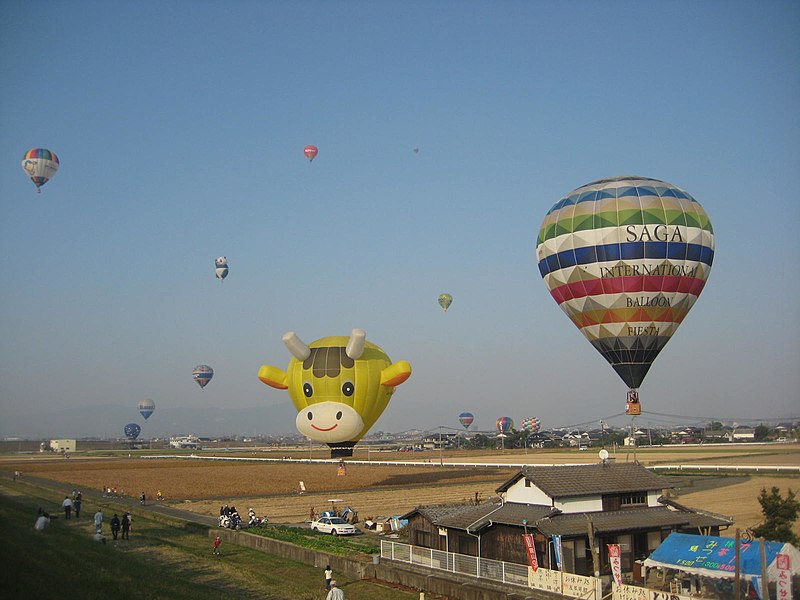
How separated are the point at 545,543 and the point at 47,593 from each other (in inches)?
619

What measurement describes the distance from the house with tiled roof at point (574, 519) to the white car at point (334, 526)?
7260mm

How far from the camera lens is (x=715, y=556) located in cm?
2244

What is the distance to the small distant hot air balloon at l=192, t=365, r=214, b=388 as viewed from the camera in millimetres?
149625

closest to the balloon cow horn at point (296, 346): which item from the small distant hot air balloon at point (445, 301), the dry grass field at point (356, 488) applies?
the dry grass field at point (356, 488)

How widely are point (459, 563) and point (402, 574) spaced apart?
2.18 metres

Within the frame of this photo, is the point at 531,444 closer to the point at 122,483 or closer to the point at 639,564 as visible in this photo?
the point at 122,483

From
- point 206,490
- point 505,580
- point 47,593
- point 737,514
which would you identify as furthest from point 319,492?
point 47,593

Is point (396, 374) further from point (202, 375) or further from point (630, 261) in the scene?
point (202, 375)

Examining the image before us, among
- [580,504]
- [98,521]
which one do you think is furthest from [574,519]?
[98,521]

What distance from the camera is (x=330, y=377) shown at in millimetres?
49875

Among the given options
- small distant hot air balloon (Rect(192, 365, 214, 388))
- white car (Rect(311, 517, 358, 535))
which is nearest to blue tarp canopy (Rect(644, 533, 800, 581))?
white car (Rect(311, 517, 358, 535))

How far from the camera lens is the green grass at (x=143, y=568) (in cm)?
1817

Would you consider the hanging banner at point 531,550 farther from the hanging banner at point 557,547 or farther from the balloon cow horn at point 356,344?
the balloon cow horn at point 356,344

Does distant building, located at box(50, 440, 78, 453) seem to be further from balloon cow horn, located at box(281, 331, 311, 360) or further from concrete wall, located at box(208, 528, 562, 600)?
concrete wall, located at box(208, 528, 562, 600)
